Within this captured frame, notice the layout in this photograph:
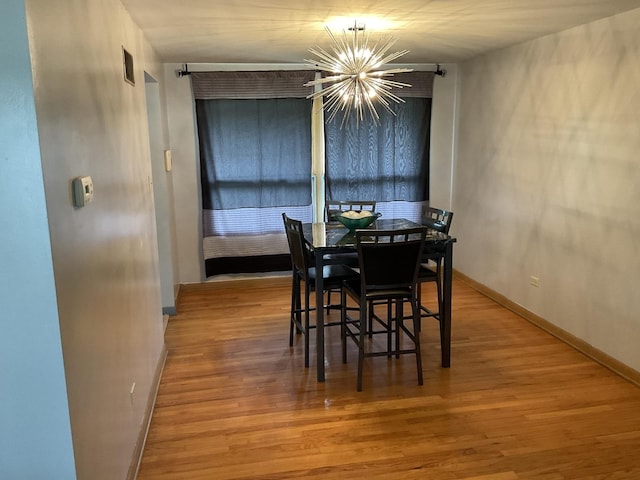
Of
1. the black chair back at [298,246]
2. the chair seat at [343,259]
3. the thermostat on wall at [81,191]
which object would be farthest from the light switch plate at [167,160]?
the thermostat on wall at [81,191]

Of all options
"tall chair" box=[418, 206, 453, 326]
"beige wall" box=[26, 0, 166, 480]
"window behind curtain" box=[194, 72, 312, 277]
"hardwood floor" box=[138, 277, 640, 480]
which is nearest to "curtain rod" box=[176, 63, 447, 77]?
"window behind curtain" box=[194, 72, 312, 277]

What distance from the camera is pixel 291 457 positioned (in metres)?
2.61

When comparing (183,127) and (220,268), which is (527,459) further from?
(183,127)

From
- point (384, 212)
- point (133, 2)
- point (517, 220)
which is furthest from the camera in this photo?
point (384, 212)

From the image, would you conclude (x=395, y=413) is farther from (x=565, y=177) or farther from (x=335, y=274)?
(x=565, y=177)

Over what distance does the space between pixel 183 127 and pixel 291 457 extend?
3626 mm

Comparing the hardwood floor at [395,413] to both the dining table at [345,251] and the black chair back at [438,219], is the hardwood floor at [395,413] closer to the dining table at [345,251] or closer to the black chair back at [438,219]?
the dining table at [345,251]

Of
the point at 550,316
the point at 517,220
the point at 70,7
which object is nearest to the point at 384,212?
the point at 517,220

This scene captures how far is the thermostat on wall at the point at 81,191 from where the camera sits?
5.67ft

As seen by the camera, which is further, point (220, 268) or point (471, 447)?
point (220, 268)

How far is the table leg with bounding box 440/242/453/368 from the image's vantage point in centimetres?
346

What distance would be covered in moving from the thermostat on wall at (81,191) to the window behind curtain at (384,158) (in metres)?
3.75

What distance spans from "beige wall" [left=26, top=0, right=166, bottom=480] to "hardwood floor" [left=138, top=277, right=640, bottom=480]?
40cm

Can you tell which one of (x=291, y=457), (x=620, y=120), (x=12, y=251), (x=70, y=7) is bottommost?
(x=291, y=457)
